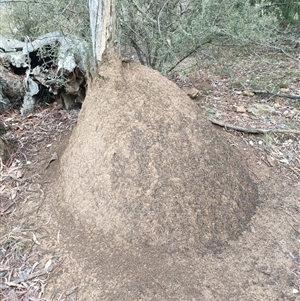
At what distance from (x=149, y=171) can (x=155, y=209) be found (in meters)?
0.23

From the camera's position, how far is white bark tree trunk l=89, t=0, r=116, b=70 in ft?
7.09

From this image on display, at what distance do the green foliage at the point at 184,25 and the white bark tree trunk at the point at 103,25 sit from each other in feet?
4.16

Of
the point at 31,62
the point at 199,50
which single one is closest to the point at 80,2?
the point at 31,62

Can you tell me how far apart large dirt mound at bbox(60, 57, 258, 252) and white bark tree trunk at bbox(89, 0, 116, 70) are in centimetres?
11

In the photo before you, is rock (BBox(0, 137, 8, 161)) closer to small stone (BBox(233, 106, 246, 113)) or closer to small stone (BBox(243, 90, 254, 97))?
small stone (BBox(233, 106, 246, 113))

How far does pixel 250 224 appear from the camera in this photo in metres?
2.24

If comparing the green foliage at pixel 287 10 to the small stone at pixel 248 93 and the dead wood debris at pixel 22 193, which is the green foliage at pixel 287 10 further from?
the dead wood debris at pixel 22 193

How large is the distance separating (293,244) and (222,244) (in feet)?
1.54

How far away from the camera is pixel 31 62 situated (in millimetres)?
3523

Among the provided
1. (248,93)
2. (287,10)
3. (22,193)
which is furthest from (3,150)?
(287,10)

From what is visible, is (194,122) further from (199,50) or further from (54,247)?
(199,50)

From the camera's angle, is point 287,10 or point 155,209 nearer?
point 155,209

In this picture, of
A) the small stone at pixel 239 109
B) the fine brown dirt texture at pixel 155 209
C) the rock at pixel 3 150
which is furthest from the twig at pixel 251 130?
the rock at pixel 3 150

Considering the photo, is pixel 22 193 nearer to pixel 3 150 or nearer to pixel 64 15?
pixel 3 150
